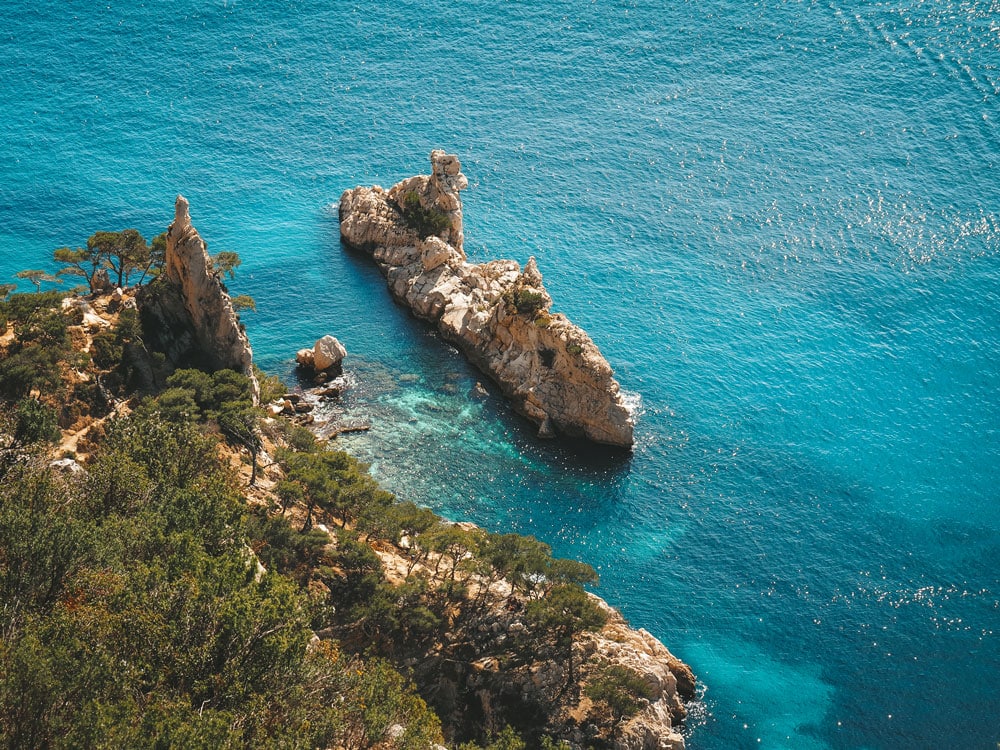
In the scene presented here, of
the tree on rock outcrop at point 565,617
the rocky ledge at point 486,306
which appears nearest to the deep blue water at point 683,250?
the rocky ledge at point 486,306

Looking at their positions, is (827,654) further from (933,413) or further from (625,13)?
(625,13)

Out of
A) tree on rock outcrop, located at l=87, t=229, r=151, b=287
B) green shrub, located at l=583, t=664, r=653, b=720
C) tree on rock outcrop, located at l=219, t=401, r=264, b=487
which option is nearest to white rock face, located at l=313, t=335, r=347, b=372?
tree on rock outcrop, located at l=87, t=229, r=151, b=287

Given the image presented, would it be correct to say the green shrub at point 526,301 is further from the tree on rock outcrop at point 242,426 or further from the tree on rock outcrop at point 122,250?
the tree on rock outcrop at point 122,250

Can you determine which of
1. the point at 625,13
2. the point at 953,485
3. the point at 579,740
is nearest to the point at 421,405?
the point at 579,740

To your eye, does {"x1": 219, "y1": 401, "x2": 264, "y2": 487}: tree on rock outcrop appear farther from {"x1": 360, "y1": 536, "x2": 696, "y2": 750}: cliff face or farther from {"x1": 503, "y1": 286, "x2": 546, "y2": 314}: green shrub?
{"x1": 503, "y1": 286, "x2": 546, "y2": 314}: green shrub

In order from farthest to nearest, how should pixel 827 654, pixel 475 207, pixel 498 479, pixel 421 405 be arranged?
pixel 475 207, pixel 421 405, pixel 498 479, pixel 827 654

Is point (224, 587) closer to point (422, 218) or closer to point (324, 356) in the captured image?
point (324, 356)
